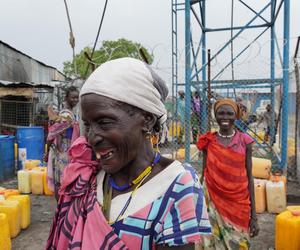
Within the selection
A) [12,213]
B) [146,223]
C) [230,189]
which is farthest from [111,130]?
[12,213]

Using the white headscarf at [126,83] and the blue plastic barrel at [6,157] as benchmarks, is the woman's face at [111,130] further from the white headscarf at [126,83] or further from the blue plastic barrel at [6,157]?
the blue plastic barrel at [6,157]

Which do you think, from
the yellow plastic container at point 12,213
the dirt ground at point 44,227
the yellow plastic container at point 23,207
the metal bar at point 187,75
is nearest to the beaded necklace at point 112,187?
the dirt ground at point 44,227

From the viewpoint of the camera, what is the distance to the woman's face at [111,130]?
110 centimetres

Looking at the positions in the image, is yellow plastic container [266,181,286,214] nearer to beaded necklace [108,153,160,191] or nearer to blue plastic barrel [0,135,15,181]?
beaded necklace [108,153,160,191]

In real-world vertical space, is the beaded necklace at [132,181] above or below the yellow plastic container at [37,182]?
above

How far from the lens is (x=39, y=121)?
441 inches

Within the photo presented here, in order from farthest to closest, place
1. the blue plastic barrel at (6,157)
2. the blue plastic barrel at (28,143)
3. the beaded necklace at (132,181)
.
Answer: the blue plastic barrel at (28,143), the blue plastic barrel at (6,157), the beaded necklace at (132,181)

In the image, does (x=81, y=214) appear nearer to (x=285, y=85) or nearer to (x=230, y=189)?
(x=230, y=189)

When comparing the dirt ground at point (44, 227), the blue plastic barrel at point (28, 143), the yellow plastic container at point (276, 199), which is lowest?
the dirt ground at point (44, 227)

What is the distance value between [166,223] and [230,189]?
7.48 ft

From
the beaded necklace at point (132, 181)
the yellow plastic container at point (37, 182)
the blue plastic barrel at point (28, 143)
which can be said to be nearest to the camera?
the beaded necklace at point (132, 181)

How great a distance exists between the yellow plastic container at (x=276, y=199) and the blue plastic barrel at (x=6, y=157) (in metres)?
4.66

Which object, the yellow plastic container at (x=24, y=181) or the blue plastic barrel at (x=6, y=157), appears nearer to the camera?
the yellow plastic container at (x=24, y=181)

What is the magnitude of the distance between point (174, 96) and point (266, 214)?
3.83 m
